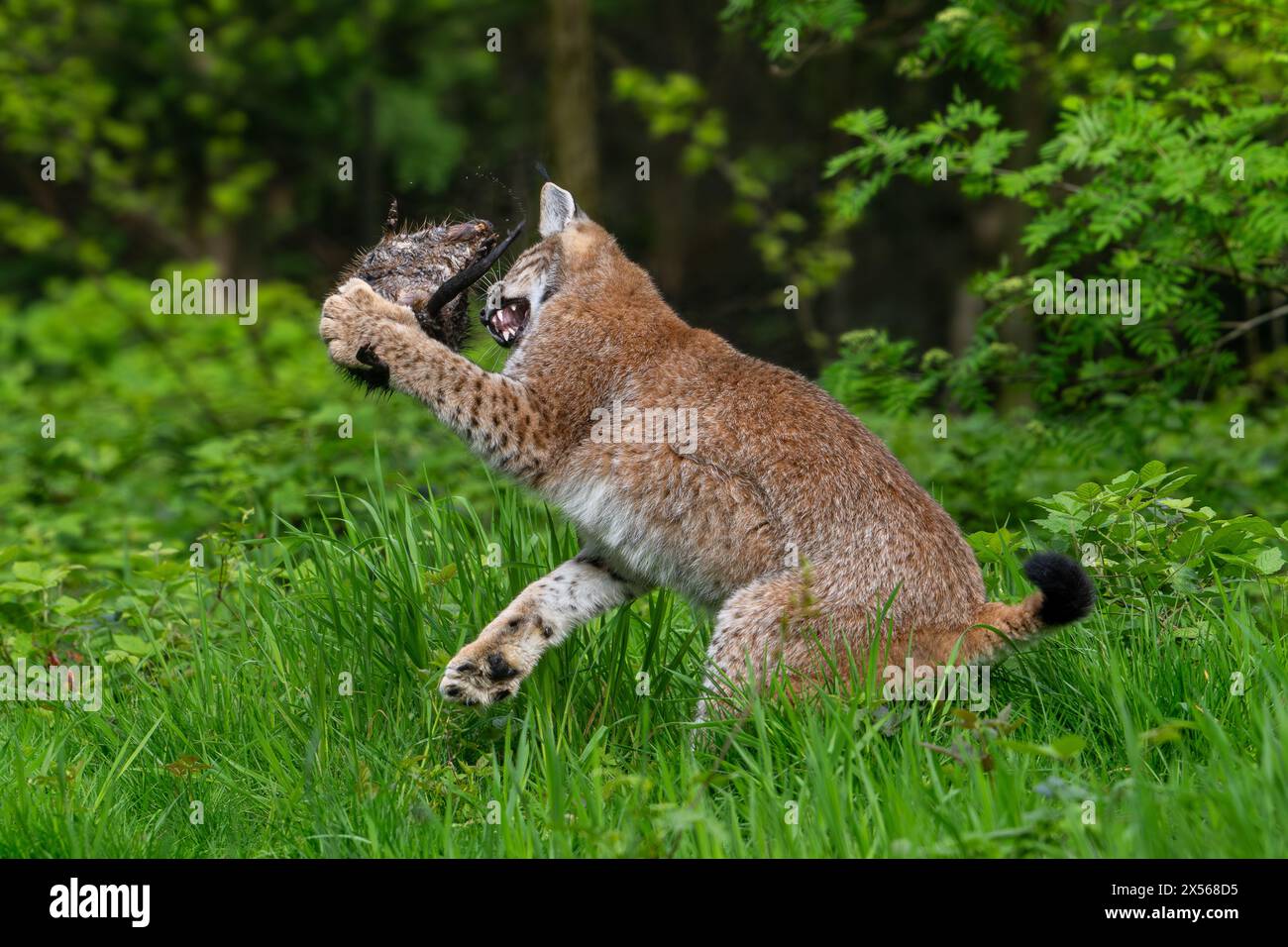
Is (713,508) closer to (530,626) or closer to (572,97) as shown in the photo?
(530,626)

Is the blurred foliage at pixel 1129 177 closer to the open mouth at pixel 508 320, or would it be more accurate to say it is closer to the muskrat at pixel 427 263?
the open mouth at pixel 508 320

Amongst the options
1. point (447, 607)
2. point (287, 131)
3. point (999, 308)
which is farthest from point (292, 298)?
point (447, 607)

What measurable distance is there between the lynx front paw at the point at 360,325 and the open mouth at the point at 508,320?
1.80 ft

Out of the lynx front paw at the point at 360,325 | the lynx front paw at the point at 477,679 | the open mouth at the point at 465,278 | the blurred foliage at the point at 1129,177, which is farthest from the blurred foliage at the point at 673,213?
the lynx front paw at the point at 477,679

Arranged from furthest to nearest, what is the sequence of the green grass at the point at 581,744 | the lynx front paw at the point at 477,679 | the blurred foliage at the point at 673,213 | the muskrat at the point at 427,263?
the blurred foliage at the point at 673,213, the muskrat at the point at 427,263, the lynx front paw at the point at 477,679, the green grass at the point at 581,744

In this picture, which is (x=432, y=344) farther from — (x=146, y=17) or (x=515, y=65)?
(x=515, y=65)

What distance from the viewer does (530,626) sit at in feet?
14.6

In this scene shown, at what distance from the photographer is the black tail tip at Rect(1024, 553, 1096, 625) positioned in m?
3.89

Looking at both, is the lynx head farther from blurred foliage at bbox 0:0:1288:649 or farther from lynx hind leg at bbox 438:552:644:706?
lynx hind leg at bbox 438:552:644:706

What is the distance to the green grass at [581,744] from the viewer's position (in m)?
3.52

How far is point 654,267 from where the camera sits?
17391mm

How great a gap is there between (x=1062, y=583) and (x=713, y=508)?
3.37ft

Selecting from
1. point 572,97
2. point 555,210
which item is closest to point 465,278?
point 555,210

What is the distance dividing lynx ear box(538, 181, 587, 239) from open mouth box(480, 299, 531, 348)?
0.92 feet
